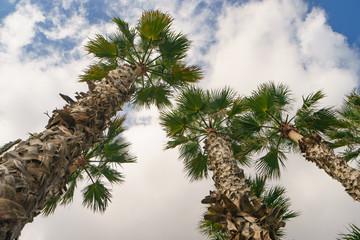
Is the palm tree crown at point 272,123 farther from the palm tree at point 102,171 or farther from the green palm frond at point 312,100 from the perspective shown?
the palm tree at point 102,171

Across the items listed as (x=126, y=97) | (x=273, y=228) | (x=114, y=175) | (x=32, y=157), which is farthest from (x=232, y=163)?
(x=114, y=175)

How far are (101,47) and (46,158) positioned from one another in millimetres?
5410

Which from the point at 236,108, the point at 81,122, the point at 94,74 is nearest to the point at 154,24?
the point at 94,74

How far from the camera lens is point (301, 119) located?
23.4 feet

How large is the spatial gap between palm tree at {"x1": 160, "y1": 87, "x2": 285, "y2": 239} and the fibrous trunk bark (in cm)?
185

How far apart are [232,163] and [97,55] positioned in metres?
4.88

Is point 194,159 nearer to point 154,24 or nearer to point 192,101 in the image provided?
point 192,101

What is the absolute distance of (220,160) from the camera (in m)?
4.91

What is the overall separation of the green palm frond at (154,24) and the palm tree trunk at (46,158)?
354cm

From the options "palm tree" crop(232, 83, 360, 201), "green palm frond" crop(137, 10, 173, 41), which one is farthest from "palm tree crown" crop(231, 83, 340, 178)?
"green palm frond" crop(137, 10, 173, 41)

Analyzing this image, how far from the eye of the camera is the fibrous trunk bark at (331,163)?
491 cm

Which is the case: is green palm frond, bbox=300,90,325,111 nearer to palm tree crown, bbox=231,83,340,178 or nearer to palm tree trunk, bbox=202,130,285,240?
palm tree crown, bbox=231,83,340,178

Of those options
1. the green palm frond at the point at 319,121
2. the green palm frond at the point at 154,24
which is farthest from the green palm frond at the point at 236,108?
the green palm frond at the point at 154,24

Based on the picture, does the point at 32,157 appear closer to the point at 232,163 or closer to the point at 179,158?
the point at 232,163
